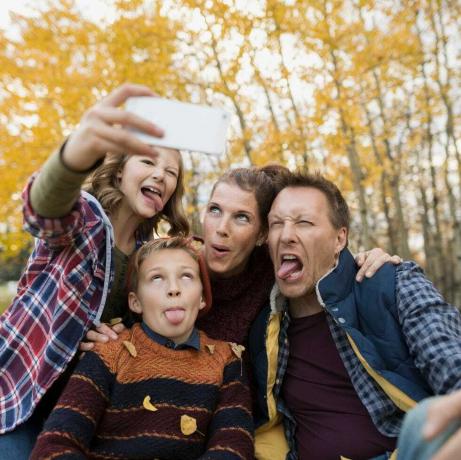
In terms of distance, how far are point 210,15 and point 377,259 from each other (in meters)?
5.62

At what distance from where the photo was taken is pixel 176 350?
7.24ft

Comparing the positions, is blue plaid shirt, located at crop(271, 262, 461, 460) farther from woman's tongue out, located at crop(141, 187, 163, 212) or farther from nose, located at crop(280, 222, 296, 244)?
woman's tongue out, located at crop(141, 187, 163, 212)

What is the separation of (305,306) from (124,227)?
3.53ft

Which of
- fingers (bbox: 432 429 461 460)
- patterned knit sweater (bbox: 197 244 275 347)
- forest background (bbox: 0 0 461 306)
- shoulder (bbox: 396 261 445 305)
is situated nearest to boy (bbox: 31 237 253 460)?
patterned knit sweater (bbox: 197 244 275 347)

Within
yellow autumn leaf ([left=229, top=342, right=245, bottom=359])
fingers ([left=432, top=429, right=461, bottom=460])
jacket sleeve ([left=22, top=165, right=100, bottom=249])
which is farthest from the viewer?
yellow autumn leaf ([left=229, top=342, right=245, bottom=359])

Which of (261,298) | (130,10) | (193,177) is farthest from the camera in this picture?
(193,177)

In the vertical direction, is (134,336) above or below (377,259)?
below

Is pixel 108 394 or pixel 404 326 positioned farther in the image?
pixel 404 326

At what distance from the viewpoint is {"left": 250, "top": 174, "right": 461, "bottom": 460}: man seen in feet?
6.95

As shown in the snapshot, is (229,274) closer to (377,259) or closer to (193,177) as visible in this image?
(377,259)

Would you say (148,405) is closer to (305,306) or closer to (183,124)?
(305,306)

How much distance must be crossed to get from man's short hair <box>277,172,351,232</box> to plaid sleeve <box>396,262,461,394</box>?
1.55 ft

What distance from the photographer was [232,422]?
6.82 feet

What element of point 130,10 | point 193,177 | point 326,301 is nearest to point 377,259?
point 326,301
